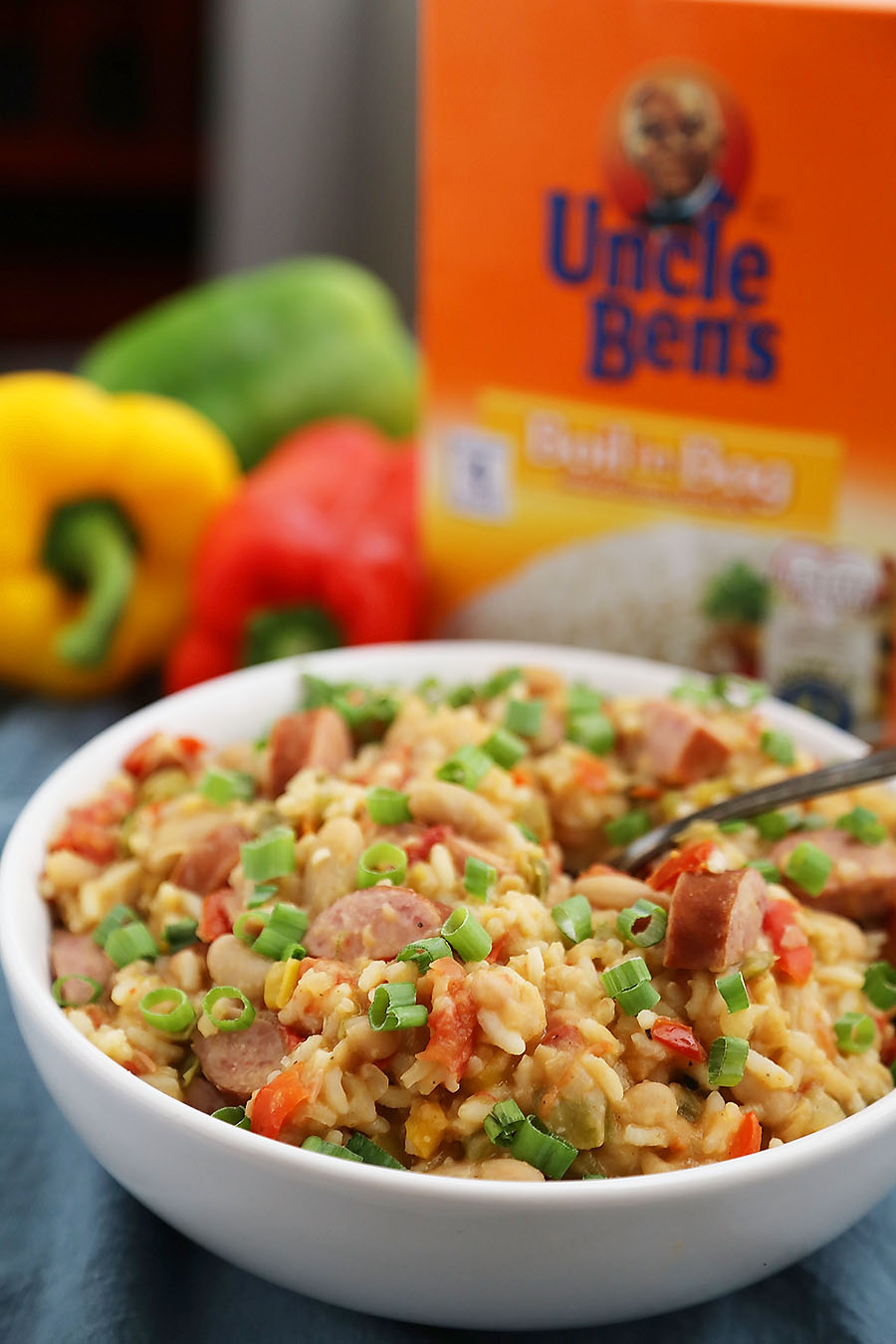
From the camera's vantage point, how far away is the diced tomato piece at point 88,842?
2.18 m

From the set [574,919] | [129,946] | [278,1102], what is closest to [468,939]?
[574,919]

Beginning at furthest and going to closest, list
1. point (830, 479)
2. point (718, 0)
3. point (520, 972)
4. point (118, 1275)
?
point (830, 479), point (718, 0), point (118, 1275), point (520, 972)

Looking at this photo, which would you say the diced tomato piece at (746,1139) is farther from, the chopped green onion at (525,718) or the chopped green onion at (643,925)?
the chopped green onion at (525,718)

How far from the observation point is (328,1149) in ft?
5.34

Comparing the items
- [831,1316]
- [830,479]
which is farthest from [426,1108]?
[830,479]

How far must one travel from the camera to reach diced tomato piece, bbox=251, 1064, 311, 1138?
1.65 metres

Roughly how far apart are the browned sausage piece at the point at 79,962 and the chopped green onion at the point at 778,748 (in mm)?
1047

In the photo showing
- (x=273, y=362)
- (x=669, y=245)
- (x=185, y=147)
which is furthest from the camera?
(x=185, y=147)

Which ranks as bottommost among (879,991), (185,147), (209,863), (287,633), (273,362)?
(287,633)

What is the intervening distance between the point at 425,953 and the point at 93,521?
2087mm

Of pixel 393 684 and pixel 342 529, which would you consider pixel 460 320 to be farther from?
pixel 393 684

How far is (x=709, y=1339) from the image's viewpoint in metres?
1.82

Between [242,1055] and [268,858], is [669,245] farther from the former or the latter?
[242,1055]

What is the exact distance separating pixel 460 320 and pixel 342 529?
580 millimetres
